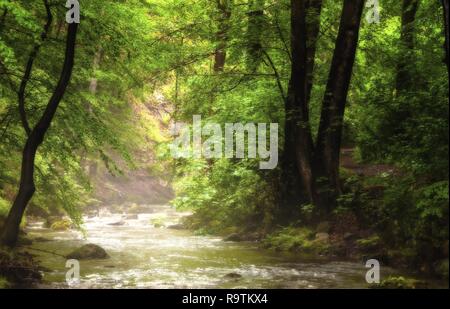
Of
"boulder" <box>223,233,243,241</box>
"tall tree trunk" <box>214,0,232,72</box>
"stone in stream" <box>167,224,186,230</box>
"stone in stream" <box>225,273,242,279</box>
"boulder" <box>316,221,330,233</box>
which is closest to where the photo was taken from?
"stone in stream" <box>225,273,242,279</box>

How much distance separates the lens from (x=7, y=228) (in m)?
9.38

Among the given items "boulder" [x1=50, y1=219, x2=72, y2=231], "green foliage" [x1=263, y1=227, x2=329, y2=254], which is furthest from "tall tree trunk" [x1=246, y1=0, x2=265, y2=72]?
"boulder" [x1=50, y1=219, x2=72, y2=231]

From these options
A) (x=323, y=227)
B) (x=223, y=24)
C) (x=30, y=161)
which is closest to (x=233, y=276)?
(x=30, y=161)

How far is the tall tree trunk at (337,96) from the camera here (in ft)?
42.9

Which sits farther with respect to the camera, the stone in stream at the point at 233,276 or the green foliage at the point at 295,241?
the green foliage at the point at 295,241

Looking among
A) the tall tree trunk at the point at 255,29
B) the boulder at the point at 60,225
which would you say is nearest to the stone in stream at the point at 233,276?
the tall tree trunk at the point at 255,29

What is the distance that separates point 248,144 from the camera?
16297 millimetres

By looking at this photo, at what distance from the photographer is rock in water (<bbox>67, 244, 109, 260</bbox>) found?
12.0 m

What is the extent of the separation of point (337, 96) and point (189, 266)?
5729 millimetres

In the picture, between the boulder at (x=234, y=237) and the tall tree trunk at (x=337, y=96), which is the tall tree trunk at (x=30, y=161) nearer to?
the tall tree trunk at (x=337, y=96)

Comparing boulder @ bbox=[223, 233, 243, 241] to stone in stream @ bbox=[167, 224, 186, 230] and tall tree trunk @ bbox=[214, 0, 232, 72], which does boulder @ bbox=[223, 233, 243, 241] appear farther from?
tall tree trunk @ bbox=[214, 0, 232, 72]

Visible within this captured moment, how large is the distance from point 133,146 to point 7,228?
66.9ft

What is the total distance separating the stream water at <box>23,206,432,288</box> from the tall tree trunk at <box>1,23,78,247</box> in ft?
1.69

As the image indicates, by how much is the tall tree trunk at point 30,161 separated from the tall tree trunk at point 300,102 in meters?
6.50
